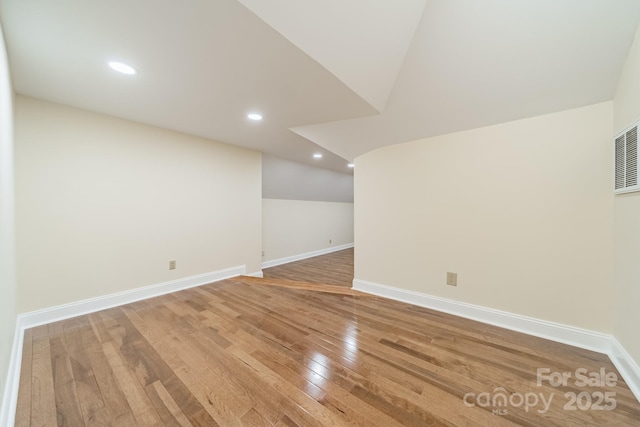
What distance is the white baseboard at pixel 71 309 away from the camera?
3.72 feet

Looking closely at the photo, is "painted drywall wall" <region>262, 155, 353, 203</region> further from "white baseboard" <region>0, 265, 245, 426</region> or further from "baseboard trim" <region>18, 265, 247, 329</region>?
"baseboard trim" <region>18, 265, 247, 329</region>

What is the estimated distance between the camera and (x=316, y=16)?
1194 millimetres

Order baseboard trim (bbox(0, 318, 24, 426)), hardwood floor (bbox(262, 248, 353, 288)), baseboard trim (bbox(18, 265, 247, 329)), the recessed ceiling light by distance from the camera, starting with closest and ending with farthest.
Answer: baseboard trim (bbox(0, 318, 24, 426)) → the recessed ceiling light → baseboard trim (bbox(18, 265, 247, 329)) → hardwood floor (bbox(262, 248, 353, 288))

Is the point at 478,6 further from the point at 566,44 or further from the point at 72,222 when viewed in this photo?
the point at 72,222

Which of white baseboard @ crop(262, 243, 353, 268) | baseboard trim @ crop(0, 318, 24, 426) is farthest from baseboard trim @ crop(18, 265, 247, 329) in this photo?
white baseboard @ crop(262, 243, 353, 268)

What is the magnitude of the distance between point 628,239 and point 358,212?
2141 millimetres

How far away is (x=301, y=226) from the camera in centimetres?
545

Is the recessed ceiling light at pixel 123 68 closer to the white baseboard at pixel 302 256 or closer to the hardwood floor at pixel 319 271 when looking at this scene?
the hardwood floor at pixel 319 271

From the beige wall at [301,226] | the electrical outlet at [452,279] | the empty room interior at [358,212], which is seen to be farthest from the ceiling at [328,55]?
the beige wall at [301,226]

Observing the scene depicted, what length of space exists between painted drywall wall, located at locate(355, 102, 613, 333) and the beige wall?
271 centimetres

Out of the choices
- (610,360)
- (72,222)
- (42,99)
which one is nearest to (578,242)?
(610,360)

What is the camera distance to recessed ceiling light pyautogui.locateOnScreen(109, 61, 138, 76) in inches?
58.8

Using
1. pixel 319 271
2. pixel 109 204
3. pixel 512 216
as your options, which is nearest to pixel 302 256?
pixel 319 271

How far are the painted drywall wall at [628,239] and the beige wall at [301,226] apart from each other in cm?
443
